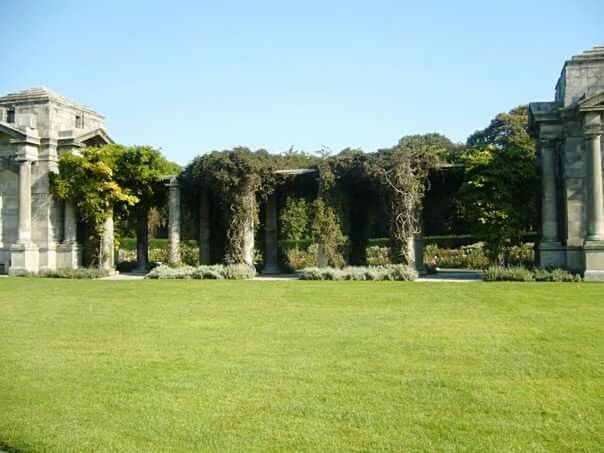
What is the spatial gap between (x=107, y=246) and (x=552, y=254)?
16.1 meters

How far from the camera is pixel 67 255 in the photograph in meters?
22.1

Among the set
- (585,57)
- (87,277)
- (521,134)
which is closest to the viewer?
(585,57)

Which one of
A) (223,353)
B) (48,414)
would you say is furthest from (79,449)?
(223,353)

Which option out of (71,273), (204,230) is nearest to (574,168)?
(204,230)

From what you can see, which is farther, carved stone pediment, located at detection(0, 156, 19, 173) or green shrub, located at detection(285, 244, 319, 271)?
green shrub, located at detection(285, 244, 319, 271)

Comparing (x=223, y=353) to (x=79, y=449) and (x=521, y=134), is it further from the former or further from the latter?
(x=521, y=134)

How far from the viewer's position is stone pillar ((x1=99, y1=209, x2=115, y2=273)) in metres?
22.1

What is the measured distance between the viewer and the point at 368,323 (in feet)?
30.3

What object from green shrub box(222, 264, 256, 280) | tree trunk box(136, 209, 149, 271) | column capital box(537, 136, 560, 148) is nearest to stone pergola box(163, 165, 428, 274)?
green shrub box(222, 264, 256, 280)

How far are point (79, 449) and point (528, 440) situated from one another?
344 centimetres

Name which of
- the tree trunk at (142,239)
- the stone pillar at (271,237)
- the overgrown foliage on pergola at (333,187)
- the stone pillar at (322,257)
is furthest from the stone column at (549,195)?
the tree trunk at (142,239)

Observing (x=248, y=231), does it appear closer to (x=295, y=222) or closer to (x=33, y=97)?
(x=33, y=97)

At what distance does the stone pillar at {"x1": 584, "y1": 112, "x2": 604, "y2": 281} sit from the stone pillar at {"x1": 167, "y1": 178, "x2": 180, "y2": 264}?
13727 mm

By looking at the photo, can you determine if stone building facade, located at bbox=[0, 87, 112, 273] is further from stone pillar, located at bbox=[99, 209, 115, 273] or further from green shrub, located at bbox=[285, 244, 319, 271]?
green shrub, located at bbox=[285, 244, 319, 271]
